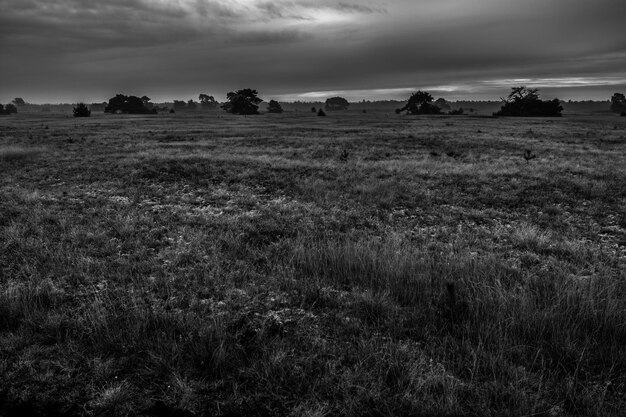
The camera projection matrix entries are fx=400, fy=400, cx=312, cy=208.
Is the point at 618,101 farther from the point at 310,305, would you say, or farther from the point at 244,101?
the point at 310,305

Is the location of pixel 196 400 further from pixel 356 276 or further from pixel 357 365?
pixel 356 276

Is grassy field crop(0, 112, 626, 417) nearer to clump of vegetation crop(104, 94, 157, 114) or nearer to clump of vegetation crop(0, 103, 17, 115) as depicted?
clump of vegetation crop(104, 94, 157, 114)

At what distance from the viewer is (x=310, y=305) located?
5367 millimetres

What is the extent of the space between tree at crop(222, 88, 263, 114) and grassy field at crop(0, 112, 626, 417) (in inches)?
3728

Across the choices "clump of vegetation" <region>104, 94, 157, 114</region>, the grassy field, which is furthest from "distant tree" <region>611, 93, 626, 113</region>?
the grassy field

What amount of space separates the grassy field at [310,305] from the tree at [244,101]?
311 ft

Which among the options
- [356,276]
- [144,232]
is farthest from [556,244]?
[144,232]

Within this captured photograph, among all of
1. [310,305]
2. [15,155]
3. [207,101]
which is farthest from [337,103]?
[310,305]

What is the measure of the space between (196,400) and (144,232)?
19.8ft

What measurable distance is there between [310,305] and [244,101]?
104 meters

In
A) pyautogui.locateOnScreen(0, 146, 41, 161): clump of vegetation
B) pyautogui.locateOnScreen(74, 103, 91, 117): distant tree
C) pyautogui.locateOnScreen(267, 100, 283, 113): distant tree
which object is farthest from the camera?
pyautogui.locateOnScreen(267, 100, 283, 113): distant tree

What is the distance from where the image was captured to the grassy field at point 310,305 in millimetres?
3566

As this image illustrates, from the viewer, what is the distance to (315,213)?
431 inches

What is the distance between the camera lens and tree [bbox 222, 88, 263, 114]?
103562 millimetres
